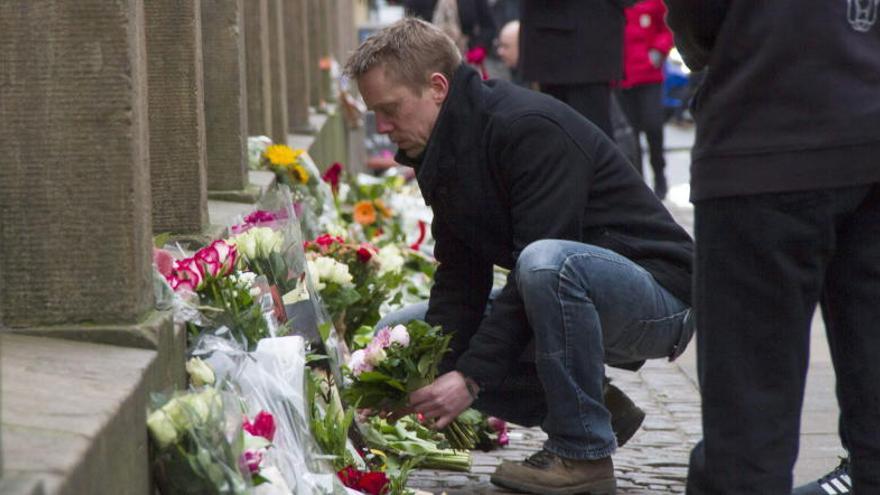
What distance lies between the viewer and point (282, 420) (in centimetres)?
379

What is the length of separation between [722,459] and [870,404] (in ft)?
1.19

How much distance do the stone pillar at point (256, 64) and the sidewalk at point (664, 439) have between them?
1.83 m

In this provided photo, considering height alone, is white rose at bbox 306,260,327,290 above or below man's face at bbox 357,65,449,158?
below

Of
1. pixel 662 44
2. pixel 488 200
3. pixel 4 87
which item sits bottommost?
pixel 662 44

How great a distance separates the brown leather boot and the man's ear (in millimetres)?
924

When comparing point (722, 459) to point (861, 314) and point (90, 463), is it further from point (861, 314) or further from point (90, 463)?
point (90, 463)

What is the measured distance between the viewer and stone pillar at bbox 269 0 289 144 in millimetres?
8148

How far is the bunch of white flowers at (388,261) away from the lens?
6133 mm

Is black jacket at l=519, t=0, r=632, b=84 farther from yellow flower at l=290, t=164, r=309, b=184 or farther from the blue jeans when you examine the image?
the blue jeans

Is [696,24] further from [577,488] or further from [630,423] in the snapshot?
[630,423]

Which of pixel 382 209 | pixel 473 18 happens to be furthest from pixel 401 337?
pixel 473 18

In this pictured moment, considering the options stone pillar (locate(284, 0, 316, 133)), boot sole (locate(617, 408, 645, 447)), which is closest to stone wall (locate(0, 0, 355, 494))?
boot sole (locate(617, 408, 645, 447))

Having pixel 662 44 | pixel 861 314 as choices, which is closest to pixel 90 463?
pixel 861 314

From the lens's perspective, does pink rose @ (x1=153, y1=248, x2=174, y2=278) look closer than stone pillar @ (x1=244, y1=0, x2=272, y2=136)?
A: Yes
